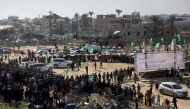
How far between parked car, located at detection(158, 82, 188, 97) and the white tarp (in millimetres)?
4970

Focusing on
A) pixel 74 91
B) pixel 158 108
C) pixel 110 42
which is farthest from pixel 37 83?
pixel 110 42

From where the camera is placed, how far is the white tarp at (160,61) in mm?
27656

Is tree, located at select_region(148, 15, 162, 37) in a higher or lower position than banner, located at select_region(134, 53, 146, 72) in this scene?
higher

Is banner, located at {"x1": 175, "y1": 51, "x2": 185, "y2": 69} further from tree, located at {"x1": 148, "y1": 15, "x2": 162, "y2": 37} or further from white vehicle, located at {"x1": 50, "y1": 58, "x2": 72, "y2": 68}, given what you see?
tree, located at {"x1": 148, "y1": 15, "x2": 162, "y2": 37}

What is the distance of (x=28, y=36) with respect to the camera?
271ft

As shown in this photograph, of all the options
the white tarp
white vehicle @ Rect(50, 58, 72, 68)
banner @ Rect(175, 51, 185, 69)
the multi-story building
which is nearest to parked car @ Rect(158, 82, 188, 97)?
the white tarp

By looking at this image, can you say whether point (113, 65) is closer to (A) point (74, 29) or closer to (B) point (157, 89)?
(B) point (157, 89)

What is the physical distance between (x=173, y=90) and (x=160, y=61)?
6474 millimetres

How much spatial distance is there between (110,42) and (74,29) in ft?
186

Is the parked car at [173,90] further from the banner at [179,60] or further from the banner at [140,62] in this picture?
the banner at [179,60]

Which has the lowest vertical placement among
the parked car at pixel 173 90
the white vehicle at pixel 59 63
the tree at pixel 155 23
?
the parked car at pixel 173 90

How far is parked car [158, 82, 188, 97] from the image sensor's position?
2159 centimetres

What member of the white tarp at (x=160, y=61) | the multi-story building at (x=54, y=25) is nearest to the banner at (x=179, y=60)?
the white tarp at (x=160, y=61)

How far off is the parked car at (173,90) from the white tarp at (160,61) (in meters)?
4.97
